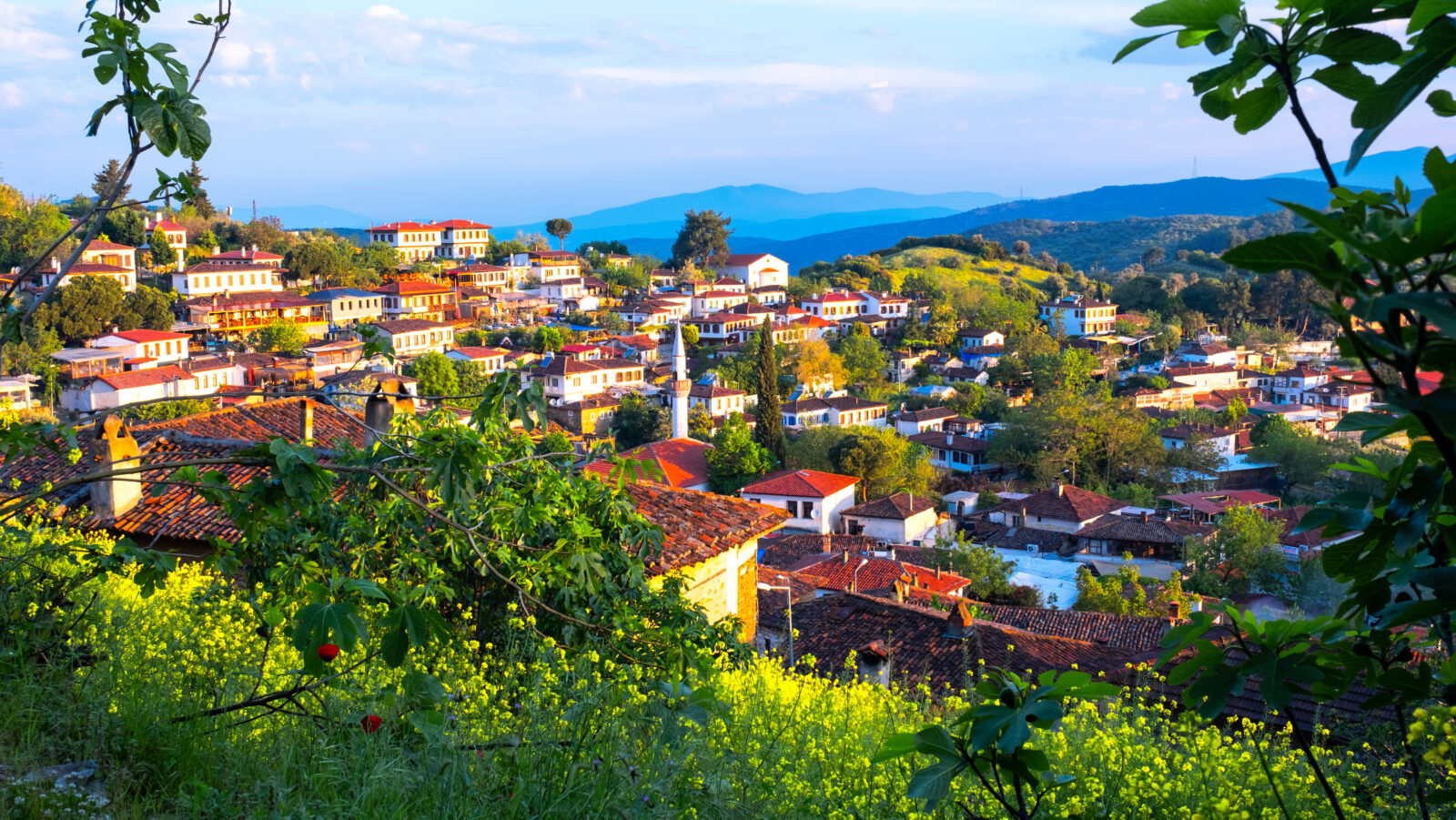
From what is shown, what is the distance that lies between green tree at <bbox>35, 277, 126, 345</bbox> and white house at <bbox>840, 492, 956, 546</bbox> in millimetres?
27247

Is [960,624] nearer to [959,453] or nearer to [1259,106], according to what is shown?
[1259,106]

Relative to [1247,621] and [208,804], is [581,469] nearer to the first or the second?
[208,804]

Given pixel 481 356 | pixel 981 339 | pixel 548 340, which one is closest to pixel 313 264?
pixel 548 340

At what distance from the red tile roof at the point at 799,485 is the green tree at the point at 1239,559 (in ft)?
31.9

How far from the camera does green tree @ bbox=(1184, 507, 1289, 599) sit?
67.9ft

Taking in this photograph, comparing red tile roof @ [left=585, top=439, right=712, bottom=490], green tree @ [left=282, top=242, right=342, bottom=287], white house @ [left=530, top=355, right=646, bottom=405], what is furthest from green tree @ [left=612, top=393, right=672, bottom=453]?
green tree @ [left=282, top=242, right=342, bottom=287]

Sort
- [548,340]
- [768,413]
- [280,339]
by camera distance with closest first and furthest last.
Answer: [768,413] → [280,339] → [548,340]

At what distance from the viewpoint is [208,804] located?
2.05 metres

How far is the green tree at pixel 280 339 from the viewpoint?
3738 centimetres

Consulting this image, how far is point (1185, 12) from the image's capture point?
102cm

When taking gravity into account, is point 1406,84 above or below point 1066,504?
above

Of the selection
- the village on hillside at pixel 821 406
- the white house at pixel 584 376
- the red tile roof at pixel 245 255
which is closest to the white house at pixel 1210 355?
the village on hillside at pixel 821 406

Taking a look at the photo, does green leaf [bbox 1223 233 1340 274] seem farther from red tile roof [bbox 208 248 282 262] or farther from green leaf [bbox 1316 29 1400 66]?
red tile roof [bbox 208 248 282 262]

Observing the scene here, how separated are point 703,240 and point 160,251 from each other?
31.9 metres
